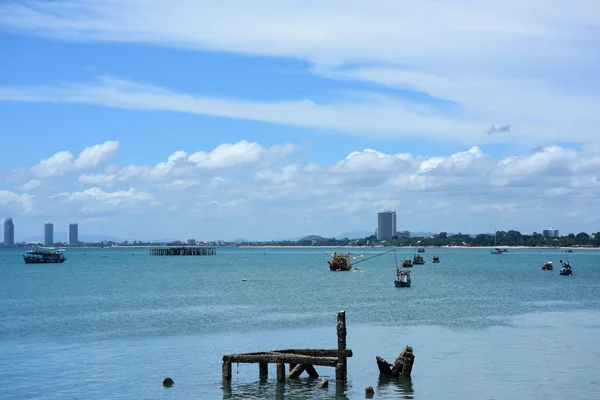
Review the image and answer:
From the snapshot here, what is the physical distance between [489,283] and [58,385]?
102 m

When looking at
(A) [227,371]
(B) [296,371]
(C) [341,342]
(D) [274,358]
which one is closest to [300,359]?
(D) [274,358]

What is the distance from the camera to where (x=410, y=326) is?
6328 centimetres

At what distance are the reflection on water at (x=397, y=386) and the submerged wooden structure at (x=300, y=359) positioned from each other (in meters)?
2.12

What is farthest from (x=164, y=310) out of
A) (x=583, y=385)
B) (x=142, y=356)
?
(x=583, y=385)

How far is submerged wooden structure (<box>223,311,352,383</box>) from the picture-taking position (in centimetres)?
3981

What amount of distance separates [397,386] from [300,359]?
5.51 m

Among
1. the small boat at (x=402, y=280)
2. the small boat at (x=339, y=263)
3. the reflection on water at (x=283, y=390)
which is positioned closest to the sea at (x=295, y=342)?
the reflection on water at (x=283, y=390)

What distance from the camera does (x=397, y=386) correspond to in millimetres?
40094

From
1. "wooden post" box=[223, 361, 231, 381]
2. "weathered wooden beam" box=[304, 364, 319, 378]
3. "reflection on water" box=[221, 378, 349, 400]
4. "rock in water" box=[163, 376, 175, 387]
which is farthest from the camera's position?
"weathered wooden beam" box=[304, 364, 319, 378]

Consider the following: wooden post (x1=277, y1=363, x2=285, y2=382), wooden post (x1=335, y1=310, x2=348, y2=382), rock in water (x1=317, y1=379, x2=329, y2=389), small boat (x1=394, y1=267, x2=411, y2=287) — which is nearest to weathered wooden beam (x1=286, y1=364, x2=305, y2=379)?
wooden post (x1=277, y1=363, x2=285, y2=382)

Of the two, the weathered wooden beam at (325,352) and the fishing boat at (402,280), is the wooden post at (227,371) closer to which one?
the weathered wooden beam at (325,352)

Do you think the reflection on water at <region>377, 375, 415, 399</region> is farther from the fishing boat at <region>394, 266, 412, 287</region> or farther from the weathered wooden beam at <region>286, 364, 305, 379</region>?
the fishing boat at <region>394, 266, 412, 287</region>

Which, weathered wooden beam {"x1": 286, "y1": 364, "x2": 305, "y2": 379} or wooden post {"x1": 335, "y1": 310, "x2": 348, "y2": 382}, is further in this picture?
weathered wooden beam {"x1": 286, "y1": 364, "x2": 305, "y2": 379}

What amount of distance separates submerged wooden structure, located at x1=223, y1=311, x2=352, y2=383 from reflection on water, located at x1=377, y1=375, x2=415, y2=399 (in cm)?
212
